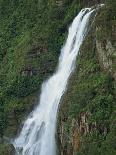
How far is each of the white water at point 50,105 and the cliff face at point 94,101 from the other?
174 centimetres

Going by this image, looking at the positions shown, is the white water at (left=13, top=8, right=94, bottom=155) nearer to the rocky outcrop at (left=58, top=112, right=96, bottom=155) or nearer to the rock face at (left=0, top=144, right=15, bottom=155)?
the rock face at (left=0, top=144, right=15, bottom=155)

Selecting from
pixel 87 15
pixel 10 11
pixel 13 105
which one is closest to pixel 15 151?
pixel 13 105

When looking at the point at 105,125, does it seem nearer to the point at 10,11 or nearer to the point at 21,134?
the point at 21,134

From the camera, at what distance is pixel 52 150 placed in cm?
4394

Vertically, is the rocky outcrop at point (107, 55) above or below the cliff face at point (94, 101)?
above

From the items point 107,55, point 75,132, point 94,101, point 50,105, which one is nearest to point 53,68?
point 50,105

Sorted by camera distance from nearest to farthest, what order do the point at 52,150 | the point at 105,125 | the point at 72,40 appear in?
the point at 105,125 → the point at 52,150 → the point at 72,40

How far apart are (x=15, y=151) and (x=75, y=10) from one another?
14770 millimetres

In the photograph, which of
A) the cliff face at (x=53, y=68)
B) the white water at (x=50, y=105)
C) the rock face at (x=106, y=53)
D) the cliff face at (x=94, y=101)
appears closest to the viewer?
the cliff face at (x=94, y=101)

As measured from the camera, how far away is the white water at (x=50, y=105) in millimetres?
45031

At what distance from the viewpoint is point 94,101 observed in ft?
135

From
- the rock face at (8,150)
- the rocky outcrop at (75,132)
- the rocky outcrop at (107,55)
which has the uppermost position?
the rocky outcrop at (107,55)

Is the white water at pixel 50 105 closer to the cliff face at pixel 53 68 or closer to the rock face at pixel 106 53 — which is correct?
the cliff face at pixel 53 68

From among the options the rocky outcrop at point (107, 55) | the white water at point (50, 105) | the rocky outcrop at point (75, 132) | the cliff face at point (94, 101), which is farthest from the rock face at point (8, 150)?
the rocky outcrop at point (107, 55)
